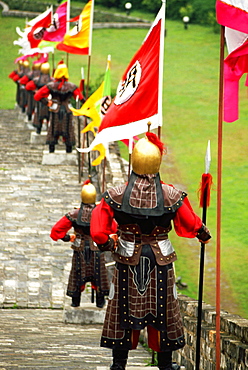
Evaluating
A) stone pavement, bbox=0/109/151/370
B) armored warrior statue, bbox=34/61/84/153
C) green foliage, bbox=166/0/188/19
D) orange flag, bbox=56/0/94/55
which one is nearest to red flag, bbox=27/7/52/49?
armored warrior statue, bbox=34/61/84/153

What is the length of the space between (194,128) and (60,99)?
8.18 meters

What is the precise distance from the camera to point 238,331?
616 cm

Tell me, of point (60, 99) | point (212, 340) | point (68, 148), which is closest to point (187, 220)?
point (212, 340)

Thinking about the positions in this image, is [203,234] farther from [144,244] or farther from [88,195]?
[88,195]

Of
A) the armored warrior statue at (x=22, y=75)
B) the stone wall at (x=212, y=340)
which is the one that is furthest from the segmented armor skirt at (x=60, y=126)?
the stone wall at (x=212, y=340)

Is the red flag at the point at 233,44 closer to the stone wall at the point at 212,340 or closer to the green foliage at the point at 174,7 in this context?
the stone wall at the point at 212,340

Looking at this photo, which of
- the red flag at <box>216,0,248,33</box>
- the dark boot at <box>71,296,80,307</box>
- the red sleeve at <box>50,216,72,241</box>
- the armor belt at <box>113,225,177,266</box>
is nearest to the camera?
the red flag at <box>216,0,248,33</box>

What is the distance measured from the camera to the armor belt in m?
6.09

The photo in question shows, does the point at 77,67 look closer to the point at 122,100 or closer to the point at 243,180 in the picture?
the point at 243,180

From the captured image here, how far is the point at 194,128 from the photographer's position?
77.8 feet

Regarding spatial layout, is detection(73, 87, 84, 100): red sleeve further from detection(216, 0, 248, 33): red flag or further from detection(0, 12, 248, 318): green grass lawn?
detection(216, 0, 248, 33): red flag

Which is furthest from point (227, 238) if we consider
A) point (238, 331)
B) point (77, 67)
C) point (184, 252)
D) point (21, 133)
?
point (77, 67)

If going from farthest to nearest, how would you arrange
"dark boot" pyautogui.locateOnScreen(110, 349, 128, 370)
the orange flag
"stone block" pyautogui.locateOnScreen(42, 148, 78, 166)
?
"stone block" pyautogui.locateOnScreen(42, 148, 78, 166)
the orange flag
"dark boot" pyautogui.locateOnScreen(110, 349, 128, 370)

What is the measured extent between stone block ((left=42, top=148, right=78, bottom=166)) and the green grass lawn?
243 cm
